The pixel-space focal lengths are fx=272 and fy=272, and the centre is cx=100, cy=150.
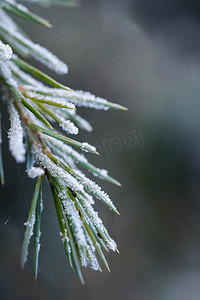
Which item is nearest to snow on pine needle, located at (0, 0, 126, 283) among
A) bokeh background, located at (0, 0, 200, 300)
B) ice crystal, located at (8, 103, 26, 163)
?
ice crystal, located at (8, 103, 26, 163)

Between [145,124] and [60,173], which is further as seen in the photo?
[145,124]

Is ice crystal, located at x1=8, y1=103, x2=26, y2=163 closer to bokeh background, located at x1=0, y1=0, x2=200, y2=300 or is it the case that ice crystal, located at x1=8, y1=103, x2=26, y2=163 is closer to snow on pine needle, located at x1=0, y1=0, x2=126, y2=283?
snow on pine needle, located at x1=0, y1=0, x2=126, y2=283

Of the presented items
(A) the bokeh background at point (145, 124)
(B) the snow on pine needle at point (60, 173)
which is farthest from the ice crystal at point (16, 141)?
(A) the bokeh background at point (145, 124)

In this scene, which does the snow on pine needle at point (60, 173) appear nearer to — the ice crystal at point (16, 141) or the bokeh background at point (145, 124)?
the ice crystal at point (16, 141)

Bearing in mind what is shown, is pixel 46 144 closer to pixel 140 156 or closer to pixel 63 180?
pixel 63 180

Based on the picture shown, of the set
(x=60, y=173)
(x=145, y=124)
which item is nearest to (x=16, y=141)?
(x=60, y=173)

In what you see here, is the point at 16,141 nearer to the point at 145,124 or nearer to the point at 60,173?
the point at 60,173

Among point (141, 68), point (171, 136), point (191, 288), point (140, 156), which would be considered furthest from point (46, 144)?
point (191, 288)

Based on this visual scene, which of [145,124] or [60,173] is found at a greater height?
[145,124]
